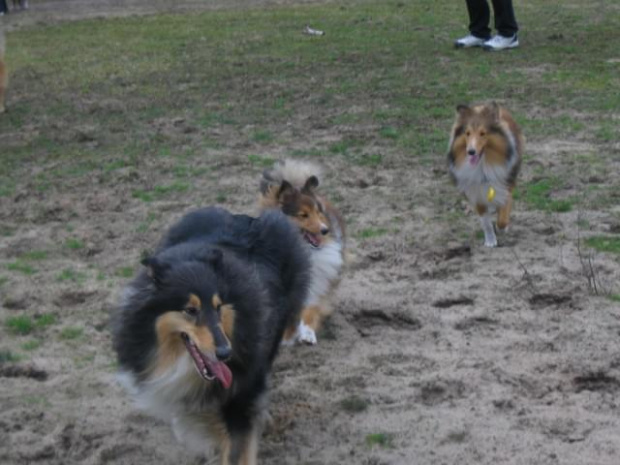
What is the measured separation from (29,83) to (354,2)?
7.75m

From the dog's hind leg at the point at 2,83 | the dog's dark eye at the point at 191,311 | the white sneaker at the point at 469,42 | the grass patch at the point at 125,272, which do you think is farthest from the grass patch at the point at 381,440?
the white sneaker at the point at 469,42

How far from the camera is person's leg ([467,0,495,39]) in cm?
1269

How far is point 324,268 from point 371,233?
4.46 feet

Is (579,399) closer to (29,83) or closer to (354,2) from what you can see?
(29,83)

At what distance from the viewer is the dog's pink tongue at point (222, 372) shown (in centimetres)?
Result: 359

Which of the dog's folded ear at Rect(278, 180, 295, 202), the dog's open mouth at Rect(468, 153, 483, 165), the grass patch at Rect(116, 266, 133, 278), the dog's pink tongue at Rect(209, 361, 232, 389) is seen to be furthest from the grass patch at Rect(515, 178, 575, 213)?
the dog's pink tongue at Rect(209, 361, 232, 389)

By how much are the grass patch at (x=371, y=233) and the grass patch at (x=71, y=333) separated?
2.06 metres

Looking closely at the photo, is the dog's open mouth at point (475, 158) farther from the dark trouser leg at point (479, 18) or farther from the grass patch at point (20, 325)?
the dark trouser leg at point (479, 18)

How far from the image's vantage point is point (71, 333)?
5379 mm

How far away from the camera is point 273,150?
8719 millimetres

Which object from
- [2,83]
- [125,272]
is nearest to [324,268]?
[125,272]

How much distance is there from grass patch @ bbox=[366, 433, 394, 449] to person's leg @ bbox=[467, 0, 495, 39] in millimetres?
9363

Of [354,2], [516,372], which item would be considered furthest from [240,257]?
[354,2]

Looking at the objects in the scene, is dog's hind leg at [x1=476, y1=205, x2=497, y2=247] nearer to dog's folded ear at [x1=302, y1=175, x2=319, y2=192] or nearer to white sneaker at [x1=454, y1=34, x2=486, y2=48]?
dog's folded ear at [x1=302, y1=175, x2=319, y2=192]
